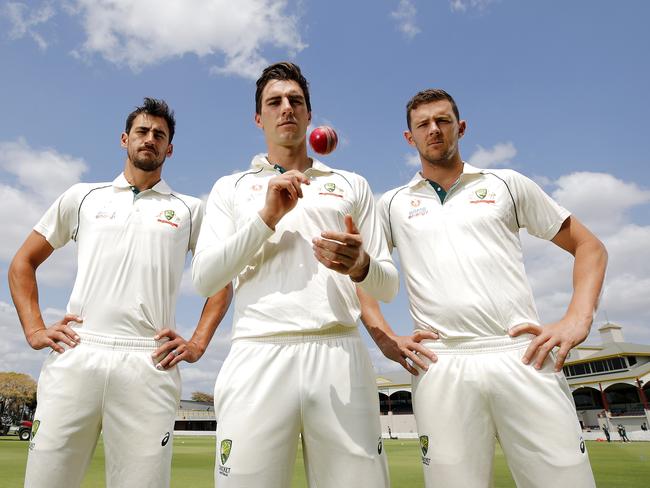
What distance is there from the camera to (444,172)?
3.40m

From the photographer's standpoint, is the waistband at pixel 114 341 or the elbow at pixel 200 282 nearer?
the elbow at pixel 200 282

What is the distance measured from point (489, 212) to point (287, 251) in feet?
4.71

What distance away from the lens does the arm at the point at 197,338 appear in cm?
327

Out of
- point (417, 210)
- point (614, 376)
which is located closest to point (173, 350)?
point (417, 210)

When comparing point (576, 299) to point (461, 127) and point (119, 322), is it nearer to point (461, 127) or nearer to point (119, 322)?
point (461, 127)

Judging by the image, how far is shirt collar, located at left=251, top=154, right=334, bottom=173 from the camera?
2.86 metres

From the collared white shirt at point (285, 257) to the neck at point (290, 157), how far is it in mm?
64

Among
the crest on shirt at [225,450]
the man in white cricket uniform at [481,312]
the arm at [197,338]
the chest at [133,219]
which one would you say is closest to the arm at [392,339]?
the man in white cricket uniform at [481,312]

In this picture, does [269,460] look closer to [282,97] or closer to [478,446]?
[478,446]

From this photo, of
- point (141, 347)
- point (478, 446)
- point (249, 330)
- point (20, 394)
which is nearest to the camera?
point (249, 330)

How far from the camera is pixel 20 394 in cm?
5181

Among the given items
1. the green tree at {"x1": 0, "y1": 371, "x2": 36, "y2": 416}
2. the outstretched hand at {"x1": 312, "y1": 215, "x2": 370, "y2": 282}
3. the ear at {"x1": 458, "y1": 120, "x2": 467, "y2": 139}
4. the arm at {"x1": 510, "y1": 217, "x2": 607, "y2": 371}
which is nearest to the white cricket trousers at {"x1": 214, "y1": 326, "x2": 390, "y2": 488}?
the outstretched hand at {"x1": 312, "y1": 215, "x2": 370, "y2": 282}

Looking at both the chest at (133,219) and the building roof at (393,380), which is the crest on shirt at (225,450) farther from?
the building roof at (393,380)

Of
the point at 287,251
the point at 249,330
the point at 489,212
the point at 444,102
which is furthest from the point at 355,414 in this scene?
the point at 444,102
